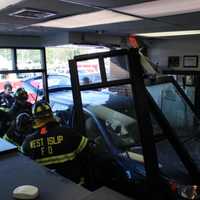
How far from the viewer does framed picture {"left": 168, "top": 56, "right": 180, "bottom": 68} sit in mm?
6027

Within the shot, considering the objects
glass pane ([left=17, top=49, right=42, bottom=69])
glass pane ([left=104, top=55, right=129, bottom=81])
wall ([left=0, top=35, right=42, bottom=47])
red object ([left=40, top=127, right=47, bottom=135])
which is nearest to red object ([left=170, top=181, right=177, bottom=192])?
glass pane ([left=104, top=55, right=129, bottom=81])

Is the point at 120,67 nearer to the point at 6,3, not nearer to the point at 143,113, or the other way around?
the point at 143,113

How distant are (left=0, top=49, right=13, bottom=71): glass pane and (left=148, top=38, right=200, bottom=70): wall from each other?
122 inches

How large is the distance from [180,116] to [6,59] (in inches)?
133

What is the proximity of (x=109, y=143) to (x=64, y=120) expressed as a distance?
1.29 meters

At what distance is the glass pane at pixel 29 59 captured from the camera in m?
5.45

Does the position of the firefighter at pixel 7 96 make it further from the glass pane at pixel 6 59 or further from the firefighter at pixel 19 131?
the firefighter at pixel 19 131

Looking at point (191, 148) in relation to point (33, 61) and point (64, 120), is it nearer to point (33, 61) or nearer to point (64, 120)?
point (64, 120)

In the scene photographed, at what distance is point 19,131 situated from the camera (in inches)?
143

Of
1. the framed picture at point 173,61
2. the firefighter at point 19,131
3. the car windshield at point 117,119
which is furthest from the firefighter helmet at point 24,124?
the framed picture at point 173,61

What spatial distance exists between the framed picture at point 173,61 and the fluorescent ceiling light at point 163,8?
3.30 metres

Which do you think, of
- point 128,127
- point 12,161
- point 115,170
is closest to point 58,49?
point 128,127

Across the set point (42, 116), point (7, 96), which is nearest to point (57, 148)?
point (42, 116)

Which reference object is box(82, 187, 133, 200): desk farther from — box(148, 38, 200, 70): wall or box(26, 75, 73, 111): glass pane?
box(148, 38, 200, 70): wall
